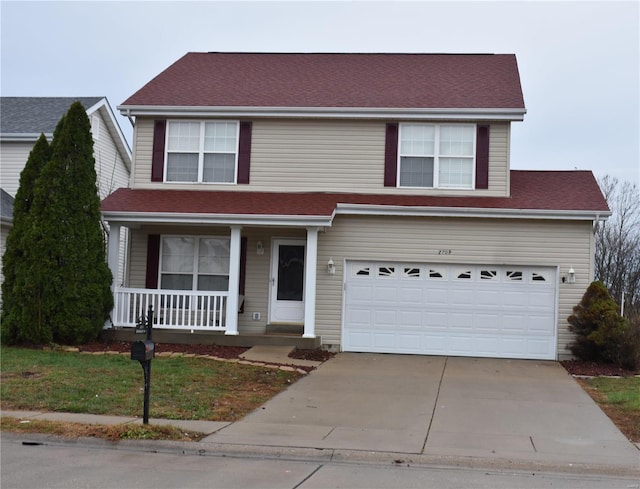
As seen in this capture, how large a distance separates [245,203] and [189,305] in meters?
2.65

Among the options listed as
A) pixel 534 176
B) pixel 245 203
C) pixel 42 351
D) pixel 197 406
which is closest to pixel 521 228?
pixel 534 176

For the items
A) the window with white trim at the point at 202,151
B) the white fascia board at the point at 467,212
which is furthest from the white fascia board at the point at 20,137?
the white fascia board at the point at 467,212

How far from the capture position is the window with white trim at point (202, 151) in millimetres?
17797

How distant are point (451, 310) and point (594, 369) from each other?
3.26 m

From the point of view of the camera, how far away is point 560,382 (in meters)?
13.1

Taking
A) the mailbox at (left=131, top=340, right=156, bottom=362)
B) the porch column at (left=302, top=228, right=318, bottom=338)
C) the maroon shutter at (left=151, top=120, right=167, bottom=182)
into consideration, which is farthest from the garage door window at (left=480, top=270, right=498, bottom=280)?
the mailbox at (left=131, top=340, right=156, bottom=362)

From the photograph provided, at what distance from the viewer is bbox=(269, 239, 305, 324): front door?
A: 17109mm

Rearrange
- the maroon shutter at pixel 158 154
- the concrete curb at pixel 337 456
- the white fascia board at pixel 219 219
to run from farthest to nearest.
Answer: the maroon shutter at pixel 158 154 < the white fascia board at pixel 219 219 < the concrete curb at pixel 337 456

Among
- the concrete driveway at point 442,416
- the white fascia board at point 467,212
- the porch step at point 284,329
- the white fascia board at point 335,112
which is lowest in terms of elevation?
the concrete driveway at point 442,416

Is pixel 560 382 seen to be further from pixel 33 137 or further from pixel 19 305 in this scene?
pixel 33 137

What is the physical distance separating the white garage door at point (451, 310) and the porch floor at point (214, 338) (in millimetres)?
1306

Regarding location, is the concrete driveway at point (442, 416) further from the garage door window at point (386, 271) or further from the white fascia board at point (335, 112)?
the white fascia board at point (335, 112)

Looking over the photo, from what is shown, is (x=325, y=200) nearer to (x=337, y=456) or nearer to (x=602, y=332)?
(x=602, y=332)

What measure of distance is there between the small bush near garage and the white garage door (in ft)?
2.06
